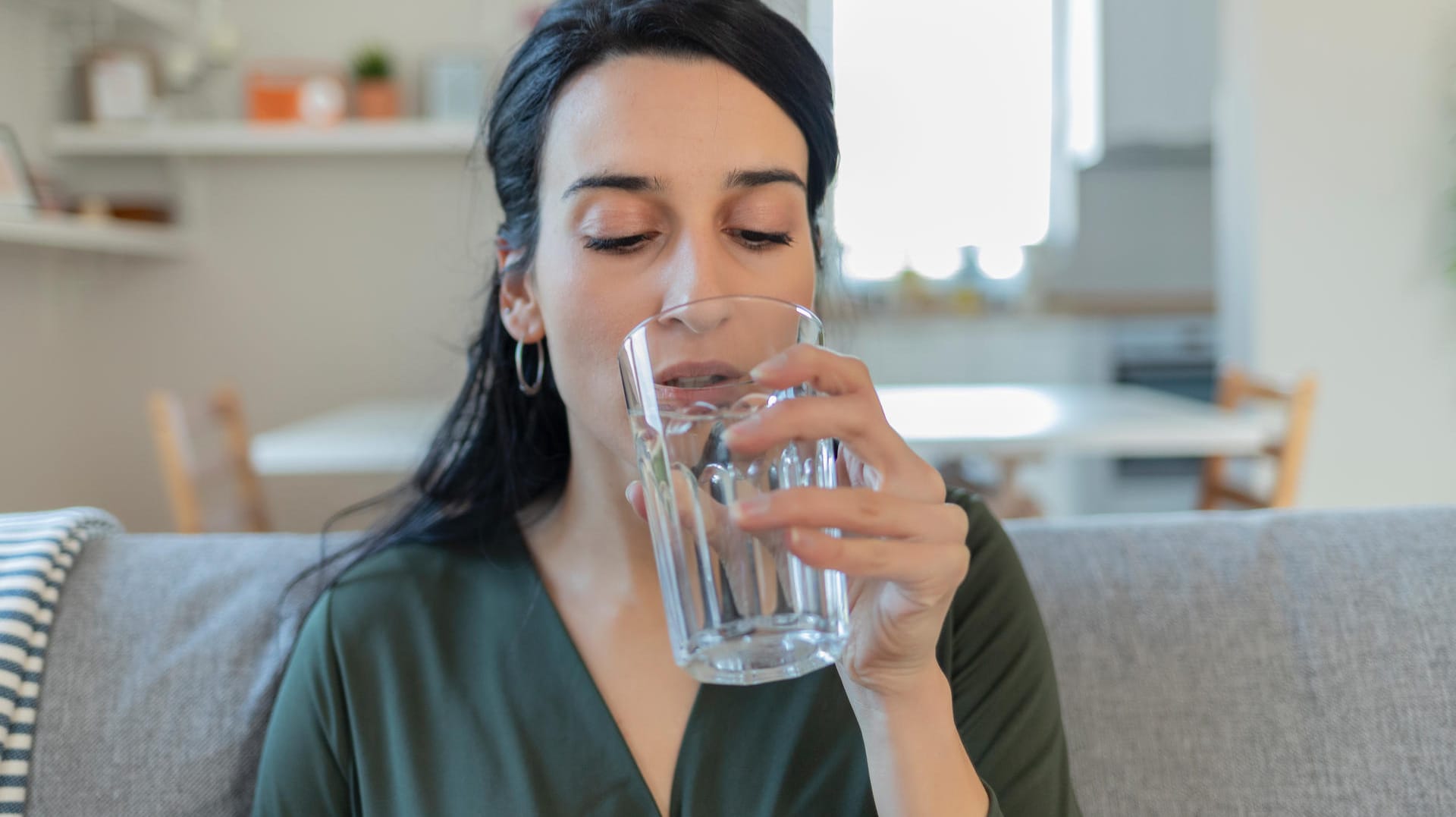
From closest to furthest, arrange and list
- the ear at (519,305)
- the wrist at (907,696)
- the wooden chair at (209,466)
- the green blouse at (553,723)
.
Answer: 1. the wrist at (907,696)
2. the green blouse at (553,723)
3. the ear at (519,305)
4. the wooden chair at (209,466)

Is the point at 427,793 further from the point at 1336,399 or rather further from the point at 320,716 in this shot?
the point at 1336,399

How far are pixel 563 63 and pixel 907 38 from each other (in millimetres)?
3973

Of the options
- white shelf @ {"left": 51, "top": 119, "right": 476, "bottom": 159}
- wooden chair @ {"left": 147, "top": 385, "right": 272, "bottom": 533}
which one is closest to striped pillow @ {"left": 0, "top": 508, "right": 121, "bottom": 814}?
wooden chair @ {"left": 147, "top": 385, "right": 272, "bottom": 533}

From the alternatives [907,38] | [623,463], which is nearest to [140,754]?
[623,463]

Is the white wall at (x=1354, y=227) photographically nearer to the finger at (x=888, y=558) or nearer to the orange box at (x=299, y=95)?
the orange box at (x=299, y=95)

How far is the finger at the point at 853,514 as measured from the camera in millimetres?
548

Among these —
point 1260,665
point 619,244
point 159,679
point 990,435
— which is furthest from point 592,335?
point 990,435

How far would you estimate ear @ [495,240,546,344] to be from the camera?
950 millimetres

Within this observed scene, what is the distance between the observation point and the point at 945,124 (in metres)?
4.66

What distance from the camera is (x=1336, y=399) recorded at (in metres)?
3.48

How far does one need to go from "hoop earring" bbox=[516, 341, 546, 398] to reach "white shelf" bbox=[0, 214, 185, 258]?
227 centimetres

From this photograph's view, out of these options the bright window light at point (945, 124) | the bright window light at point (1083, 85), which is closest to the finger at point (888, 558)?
the bright window light at point (945, 124)

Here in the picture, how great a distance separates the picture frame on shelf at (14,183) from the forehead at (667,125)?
8.35ft

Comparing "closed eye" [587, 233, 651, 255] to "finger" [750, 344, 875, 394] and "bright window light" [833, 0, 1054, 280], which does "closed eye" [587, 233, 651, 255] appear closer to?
"finger" [750, 344, 875, 394]
